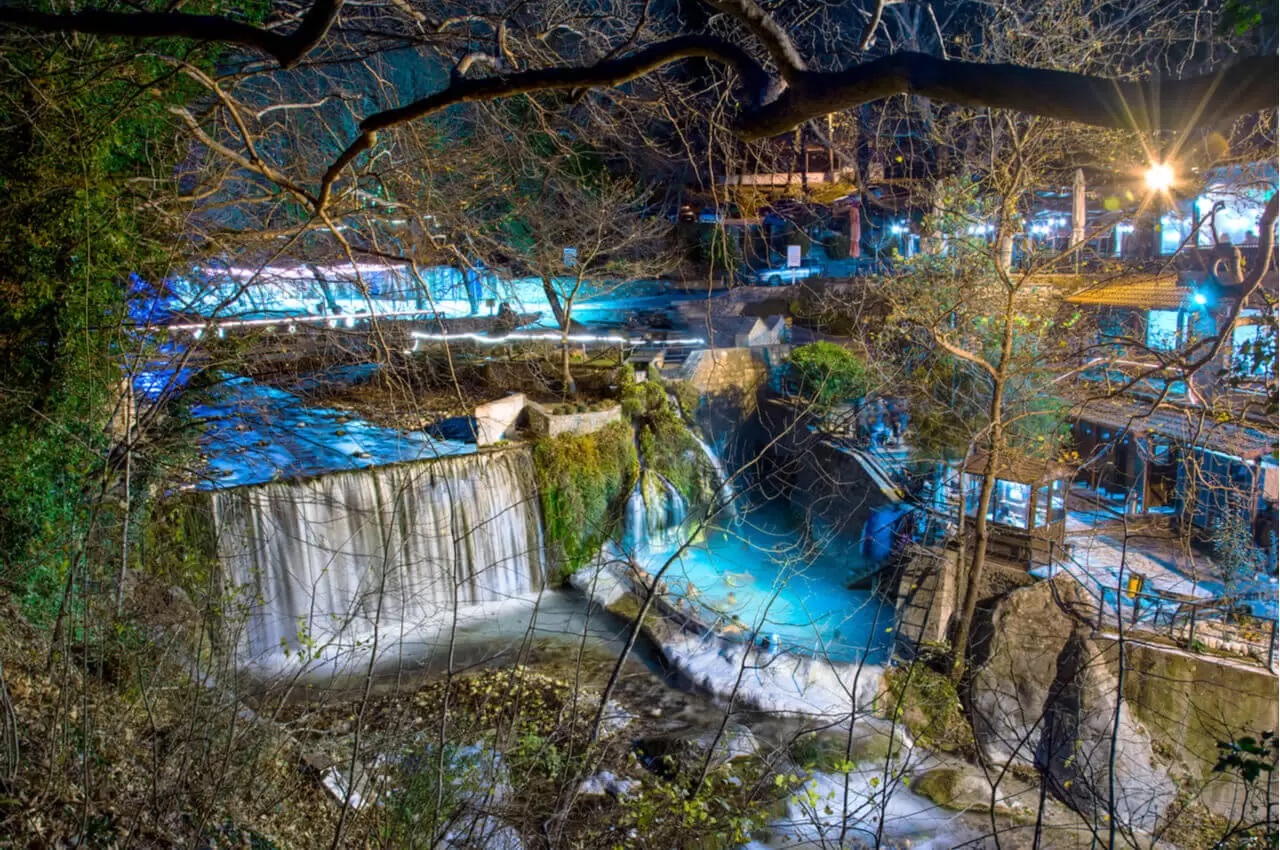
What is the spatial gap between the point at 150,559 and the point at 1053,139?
39.0 feet

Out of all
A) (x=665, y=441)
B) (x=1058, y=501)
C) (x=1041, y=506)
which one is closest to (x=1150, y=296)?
(x=1058, y=501)

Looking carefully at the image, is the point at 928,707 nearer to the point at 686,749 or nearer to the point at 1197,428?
the point at 686,749

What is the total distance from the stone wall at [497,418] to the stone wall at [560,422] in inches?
11.4

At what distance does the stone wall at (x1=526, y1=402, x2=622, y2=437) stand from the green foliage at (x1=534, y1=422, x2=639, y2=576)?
124mm

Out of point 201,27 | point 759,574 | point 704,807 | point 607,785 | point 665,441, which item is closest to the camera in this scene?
point 201,27

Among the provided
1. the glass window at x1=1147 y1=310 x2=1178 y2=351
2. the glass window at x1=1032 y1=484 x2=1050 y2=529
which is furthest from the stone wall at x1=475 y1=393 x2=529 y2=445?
the glass window at x1=1147 y1=310 x2=1178 y2=351

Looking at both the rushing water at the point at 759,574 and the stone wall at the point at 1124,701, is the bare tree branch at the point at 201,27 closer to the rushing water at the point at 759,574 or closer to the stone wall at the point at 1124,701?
the stone wall at the point at 1124,701

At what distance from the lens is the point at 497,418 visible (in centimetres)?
1470

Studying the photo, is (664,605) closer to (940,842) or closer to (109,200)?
(940,842)

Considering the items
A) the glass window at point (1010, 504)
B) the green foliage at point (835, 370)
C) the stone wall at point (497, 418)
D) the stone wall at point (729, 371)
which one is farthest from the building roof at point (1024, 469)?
the stone wall at point (497, 418)

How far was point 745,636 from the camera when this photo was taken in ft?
38.8

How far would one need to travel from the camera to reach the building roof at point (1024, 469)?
11938mm

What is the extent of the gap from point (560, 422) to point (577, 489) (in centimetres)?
132

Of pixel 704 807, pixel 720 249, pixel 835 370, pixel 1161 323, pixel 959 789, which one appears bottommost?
pixel 959 789
